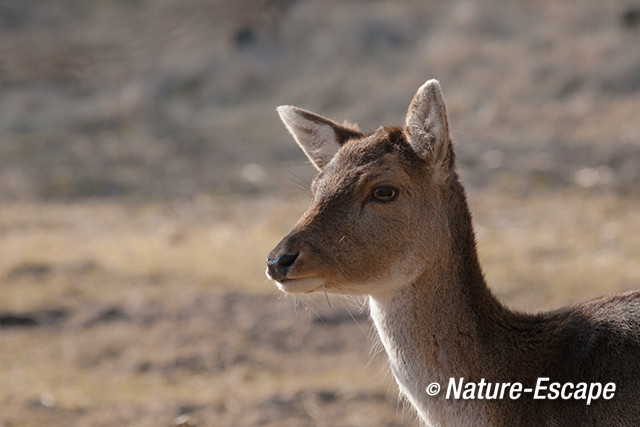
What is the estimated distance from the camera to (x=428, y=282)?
3.96 meters

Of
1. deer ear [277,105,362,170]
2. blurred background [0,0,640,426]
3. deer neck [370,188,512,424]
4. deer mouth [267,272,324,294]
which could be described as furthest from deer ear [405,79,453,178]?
deer mouth [267,272,324,294]

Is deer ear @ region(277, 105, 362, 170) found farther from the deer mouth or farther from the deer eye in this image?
the deer mouth

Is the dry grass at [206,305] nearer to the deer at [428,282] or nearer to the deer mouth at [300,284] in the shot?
the deer at [428,282]

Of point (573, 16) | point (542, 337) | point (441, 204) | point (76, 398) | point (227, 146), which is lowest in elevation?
point (76, 398)

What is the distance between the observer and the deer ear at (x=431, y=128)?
154 inches

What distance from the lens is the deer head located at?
3850 millimetres

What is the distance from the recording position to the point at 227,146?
19016 millimetres

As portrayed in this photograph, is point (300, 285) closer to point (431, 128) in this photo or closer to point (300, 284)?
point (300, 284)

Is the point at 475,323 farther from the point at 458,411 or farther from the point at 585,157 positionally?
the point at 585,157

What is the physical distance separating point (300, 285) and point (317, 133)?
1.02 meters

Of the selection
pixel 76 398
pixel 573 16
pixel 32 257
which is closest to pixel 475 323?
pixel 76 398

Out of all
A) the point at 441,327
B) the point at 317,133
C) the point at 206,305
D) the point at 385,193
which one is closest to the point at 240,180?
the point at 206,305

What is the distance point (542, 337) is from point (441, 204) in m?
0.71

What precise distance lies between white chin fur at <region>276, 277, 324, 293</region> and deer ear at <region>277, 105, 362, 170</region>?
2.86ft
